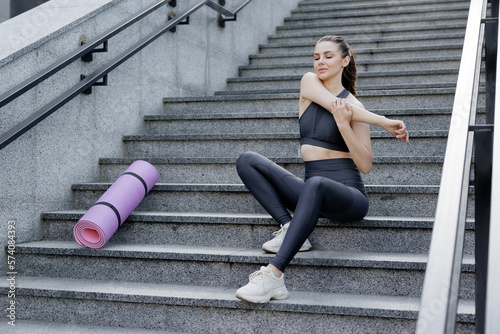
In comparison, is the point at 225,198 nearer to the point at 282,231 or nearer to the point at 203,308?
the point at 282,231

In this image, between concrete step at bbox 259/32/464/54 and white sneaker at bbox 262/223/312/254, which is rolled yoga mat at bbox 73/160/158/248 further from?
concrete step at bbox 259/32/464/54

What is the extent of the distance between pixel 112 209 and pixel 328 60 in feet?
4.60

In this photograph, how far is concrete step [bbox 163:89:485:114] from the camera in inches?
165

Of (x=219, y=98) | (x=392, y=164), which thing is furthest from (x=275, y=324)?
(x=219, y=98)

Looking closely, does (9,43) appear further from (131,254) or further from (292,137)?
(292,137)

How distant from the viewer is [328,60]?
3.12 m

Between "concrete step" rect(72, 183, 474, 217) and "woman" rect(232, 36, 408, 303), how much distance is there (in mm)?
290

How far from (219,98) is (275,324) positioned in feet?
8.56

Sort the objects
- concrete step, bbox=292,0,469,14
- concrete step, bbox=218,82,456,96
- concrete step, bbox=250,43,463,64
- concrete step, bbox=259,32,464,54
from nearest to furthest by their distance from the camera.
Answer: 1. concrete step, bbox=218,82,456,96
2. concrete step, bbox=250,43,463,64
3. concrete step, bbox=259,32,464,54
4. concrete step, bbox=292,0,469,14

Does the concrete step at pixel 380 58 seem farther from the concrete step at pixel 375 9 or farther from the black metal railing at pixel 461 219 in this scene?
the black metal railing at pixel 461 219

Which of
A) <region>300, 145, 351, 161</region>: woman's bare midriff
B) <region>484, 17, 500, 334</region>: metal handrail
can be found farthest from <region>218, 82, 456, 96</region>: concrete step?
<region>484, 17, 500, 334</region>: metal handrail

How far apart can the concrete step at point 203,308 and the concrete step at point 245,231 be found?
35 cm

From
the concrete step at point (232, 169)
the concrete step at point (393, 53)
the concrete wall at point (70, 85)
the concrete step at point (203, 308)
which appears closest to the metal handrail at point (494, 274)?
the concrete step at point (203, 308)

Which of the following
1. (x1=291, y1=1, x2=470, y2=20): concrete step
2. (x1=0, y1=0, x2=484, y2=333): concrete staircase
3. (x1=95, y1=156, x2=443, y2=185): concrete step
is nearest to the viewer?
Result: (x1=0, y1=0, x2=484, y2=333): concrete staircase
